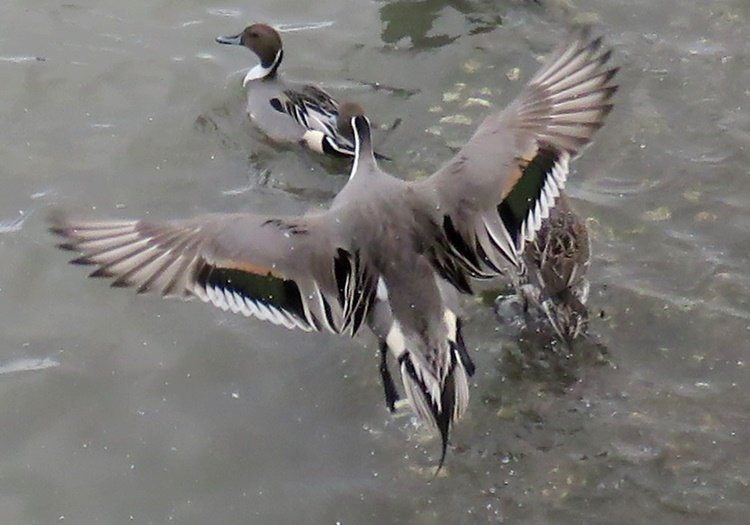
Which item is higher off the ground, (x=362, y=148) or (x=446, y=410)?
(x=362, y=148)

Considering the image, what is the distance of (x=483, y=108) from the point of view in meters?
6.32

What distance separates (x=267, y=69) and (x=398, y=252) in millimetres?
2699

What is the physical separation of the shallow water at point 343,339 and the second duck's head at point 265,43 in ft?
1.09

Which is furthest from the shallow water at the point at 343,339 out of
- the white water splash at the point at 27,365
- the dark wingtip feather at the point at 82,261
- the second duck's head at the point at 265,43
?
the dark wingtip feather at the point at 82,261

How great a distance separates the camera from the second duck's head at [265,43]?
656 cm

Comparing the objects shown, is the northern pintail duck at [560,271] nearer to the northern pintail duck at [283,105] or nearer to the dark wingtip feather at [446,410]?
the dark wingtip feather at [446,410]

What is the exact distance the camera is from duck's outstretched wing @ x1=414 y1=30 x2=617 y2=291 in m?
4.20

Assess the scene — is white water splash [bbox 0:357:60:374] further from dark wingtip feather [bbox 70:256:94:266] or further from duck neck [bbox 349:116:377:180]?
duck neck [bbox 349:116:377:180]

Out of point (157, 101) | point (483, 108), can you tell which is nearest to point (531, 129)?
point (483, 108)

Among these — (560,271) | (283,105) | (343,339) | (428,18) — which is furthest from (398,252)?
(428,18)

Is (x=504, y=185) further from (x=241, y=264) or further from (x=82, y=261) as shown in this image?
(x=82, y=261)

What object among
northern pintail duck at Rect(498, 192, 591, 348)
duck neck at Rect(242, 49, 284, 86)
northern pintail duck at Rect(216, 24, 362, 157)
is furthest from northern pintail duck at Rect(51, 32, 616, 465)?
duck neck at Rect(242, 49, 284, 86)

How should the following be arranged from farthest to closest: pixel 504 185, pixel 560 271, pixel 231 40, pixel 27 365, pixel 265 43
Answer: pixel 231 40 → pixel 265 43 → pixel 27 365 → pixel 560 271 → pixel 504 185

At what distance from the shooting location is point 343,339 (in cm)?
509
